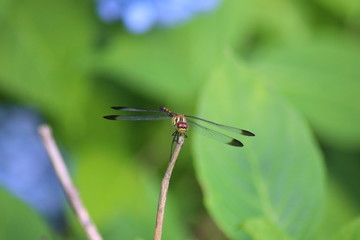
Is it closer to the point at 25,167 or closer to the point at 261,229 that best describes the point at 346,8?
the point at 25,167

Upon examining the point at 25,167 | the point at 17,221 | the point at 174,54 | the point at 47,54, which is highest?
the point at 174,54

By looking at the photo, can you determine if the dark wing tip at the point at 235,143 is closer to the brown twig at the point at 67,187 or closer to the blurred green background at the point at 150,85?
the brown twig at the point at 67,187

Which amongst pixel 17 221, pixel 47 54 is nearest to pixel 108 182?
pixel 47 54

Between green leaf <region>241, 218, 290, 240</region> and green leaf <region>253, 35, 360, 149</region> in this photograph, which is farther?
green leaf <region>253, 35, 360, 149</region>

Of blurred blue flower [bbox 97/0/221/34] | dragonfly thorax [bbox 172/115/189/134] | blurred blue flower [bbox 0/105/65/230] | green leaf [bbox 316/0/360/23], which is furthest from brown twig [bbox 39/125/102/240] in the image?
green leaf [bbox 316/0/360/23]

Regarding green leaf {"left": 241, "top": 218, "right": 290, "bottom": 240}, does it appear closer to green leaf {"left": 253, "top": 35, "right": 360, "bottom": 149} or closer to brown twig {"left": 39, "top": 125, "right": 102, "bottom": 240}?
brown twig {"left": 39, "top": 125, "right": 102, "bottom": 240}

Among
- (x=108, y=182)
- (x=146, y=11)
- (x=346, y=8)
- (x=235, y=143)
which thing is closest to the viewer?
(x=235, y=143)

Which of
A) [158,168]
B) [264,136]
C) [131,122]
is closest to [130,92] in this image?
[131,122]
